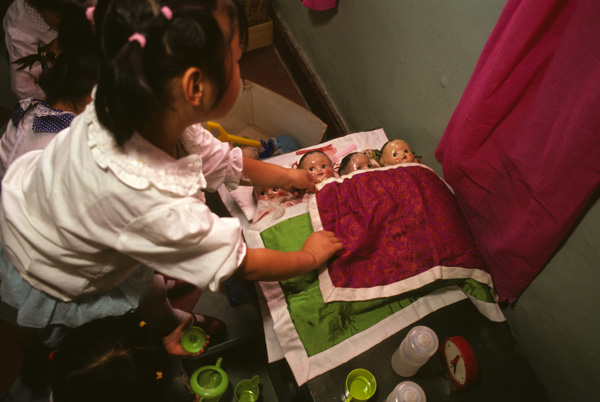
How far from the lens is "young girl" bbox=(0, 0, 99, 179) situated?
0.98 meters

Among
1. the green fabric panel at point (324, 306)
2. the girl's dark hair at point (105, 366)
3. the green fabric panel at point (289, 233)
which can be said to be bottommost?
the girl's dark hair at point (105, 366)

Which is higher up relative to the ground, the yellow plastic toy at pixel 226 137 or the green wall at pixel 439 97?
the green wall at pixel 439 97

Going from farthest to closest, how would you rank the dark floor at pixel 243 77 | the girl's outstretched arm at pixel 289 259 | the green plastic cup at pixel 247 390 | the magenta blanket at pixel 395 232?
the dark floor at pixel 243 77, the green plastic cup at pixel 247 390, the magenta blanket at pixel 395 232, the girl's outstretched arm at pixel 289 259

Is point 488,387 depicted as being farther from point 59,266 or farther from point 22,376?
point 22,376

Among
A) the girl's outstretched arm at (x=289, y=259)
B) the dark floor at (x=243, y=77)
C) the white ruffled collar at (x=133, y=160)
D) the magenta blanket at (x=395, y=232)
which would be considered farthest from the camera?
the dark floor at (x=243, y=77)

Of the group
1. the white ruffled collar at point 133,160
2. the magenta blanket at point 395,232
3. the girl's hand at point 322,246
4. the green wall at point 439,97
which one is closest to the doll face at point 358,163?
the magenta blanket at point 395,232

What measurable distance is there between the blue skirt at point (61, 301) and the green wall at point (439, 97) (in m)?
1.06

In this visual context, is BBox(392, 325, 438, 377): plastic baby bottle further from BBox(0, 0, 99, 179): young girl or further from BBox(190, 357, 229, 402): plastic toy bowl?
BBox(0, 0, 99, 179): young girl

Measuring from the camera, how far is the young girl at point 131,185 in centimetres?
56

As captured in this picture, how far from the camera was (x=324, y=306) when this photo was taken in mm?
1037

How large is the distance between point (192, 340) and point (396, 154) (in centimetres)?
92

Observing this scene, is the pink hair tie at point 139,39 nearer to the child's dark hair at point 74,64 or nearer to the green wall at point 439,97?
the child's dark hair at point 74,64

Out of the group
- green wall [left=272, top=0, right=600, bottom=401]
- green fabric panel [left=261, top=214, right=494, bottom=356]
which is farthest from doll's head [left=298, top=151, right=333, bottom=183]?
green wall [left=272, top=0, right=600, bottom=401]

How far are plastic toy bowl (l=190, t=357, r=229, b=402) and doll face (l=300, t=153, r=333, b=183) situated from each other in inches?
26.7
